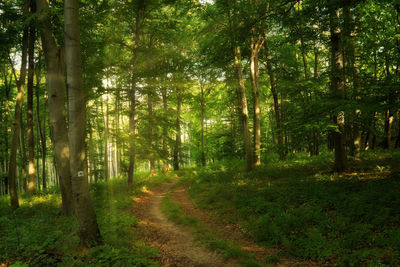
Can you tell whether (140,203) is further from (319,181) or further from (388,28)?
(388,28)

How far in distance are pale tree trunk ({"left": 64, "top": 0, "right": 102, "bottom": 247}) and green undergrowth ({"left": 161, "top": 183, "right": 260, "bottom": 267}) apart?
10.7 ft

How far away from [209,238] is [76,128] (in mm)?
5155

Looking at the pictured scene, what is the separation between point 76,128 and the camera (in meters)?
5.52

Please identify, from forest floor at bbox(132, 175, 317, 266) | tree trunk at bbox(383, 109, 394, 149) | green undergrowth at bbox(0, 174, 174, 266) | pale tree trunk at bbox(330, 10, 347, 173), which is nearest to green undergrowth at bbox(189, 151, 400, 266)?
forest floor at bbox(132, 175, 317, 266)

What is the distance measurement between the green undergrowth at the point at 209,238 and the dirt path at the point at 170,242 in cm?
19

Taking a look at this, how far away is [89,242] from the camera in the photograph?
5.56 metres

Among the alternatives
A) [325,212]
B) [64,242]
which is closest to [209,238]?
[325,212]

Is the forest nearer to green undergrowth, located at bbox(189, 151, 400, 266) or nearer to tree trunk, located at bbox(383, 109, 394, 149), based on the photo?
green undergrowth, located at bbox(189, 151, 400, 266)

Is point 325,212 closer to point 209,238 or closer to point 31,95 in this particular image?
point 209,238

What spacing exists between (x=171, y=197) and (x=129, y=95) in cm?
703

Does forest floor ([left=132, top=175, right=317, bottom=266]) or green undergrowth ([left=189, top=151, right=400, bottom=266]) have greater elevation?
green undergrowth ([left=189, top=151, right=400, bottom=266])

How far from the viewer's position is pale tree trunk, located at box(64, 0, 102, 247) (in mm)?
5477

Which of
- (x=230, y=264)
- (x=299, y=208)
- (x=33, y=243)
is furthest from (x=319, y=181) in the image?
(x=33, y=243)

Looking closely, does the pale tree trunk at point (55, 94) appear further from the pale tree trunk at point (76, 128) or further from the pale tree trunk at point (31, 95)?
the pale tree trunk at point (76, 128)
